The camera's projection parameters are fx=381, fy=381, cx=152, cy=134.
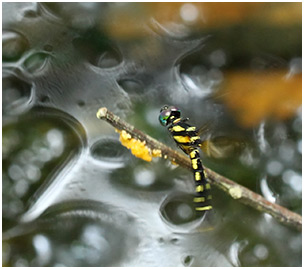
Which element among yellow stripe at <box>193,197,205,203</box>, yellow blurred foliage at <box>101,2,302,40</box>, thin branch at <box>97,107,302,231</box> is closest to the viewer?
thin branch at <box>97,107,302,231</box>

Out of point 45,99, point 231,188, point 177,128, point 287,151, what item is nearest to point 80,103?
point 45,99

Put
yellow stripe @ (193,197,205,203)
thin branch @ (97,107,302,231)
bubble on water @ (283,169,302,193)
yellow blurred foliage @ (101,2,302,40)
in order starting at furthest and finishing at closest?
yellow blurred foliage @ (101,2,302,40) → bubble on water @ (283,169,302,193) → yellow stripe @ (193,197,205,203) → thin branch @ (97,107,302,231)

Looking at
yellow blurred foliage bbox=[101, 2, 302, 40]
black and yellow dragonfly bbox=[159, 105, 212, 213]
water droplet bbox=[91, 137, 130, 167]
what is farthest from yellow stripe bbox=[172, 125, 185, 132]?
yellow blurred foliage bbox=[101, 2, 302, 40]

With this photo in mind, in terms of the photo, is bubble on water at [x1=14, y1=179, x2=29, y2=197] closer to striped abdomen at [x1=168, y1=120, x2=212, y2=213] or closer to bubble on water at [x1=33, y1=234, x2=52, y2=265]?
bubble on water at [x1=33, y1=234, x2=52, y2=265]

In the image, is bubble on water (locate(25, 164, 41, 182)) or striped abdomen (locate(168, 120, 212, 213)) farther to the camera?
bubble on water (locate(25, 164, 41, 182))

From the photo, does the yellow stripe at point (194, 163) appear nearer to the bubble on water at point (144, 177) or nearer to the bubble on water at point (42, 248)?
the bubble on water at point (144, 177)

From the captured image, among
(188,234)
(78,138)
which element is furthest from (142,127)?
(188,234)

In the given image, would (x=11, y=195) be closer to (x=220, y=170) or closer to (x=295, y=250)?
(x=220, y=170)
